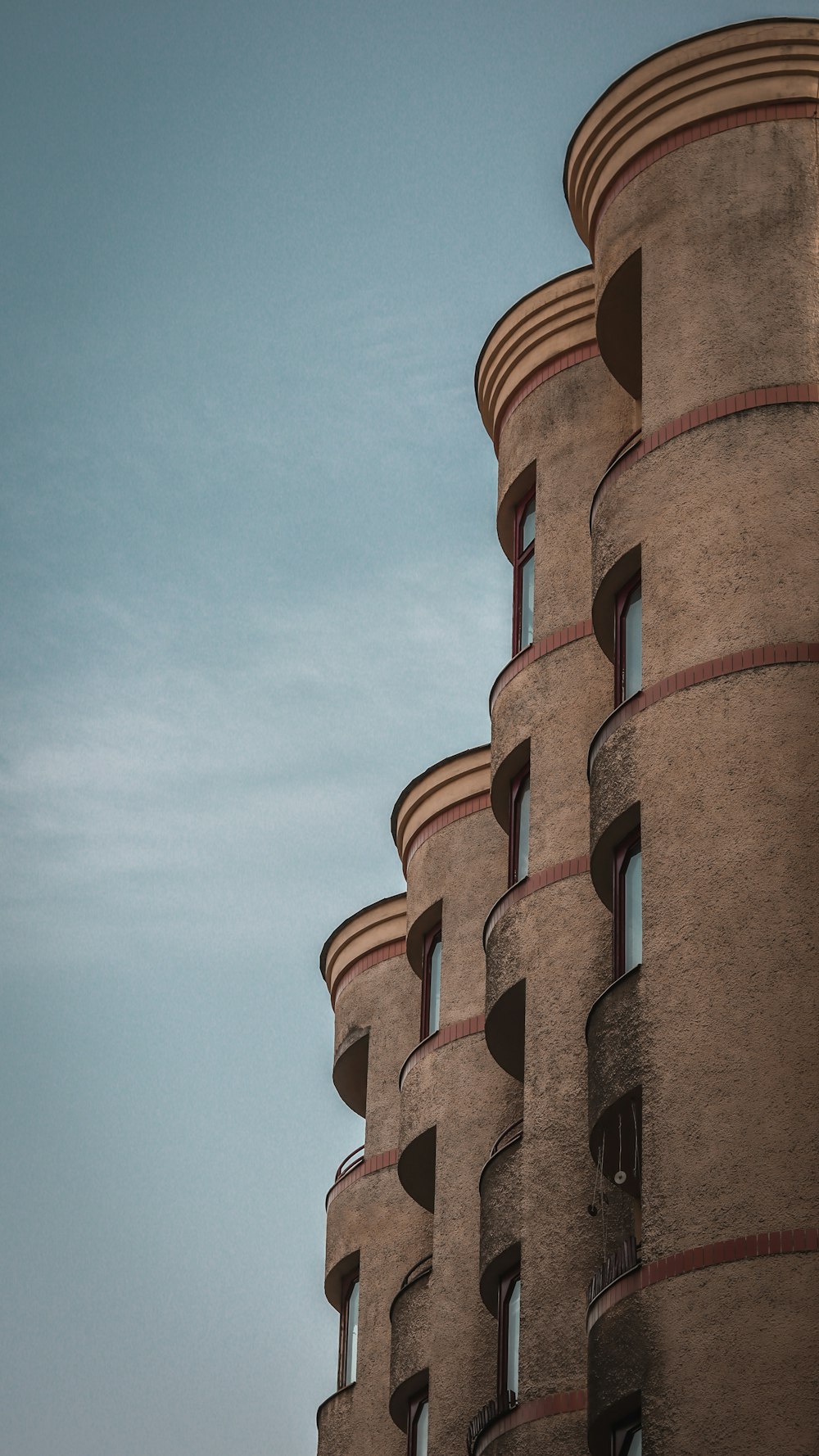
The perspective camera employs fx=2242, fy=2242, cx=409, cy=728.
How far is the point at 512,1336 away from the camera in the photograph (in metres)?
26.7

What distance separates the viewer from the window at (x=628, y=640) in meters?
24.8

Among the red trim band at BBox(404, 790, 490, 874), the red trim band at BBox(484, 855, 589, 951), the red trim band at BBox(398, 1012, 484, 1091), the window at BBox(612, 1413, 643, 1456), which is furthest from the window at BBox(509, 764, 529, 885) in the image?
the window at BBox(612, 1413, 643, 1456)

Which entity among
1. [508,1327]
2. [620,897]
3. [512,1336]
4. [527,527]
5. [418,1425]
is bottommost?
[512,1336]

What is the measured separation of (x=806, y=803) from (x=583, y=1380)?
22.3 ft

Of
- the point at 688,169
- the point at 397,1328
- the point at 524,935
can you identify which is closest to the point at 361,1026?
the point at 397,1328

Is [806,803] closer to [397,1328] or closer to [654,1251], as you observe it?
[654,1251]

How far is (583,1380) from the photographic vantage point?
23531 millimetres

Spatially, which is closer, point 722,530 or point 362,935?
point 722,530

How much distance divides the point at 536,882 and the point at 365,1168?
402 inches

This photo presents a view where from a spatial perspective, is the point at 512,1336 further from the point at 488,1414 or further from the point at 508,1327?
the point at 488,1414

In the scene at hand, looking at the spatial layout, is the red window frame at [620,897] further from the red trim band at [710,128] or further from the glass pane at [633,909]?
the red trim band at [710,128]

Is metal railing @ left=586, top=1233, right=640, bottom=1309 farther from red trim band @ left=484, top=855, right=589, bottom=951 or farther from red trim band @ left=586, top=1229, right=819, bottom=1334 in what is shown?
red trim band @ left=484, top=855, right=589, bottom=951

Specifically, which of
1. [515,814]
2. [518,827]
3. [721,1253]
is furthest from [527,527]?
[721,1253]

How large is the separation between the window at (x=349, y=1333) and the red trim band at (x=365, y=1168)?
Result: 138cm
